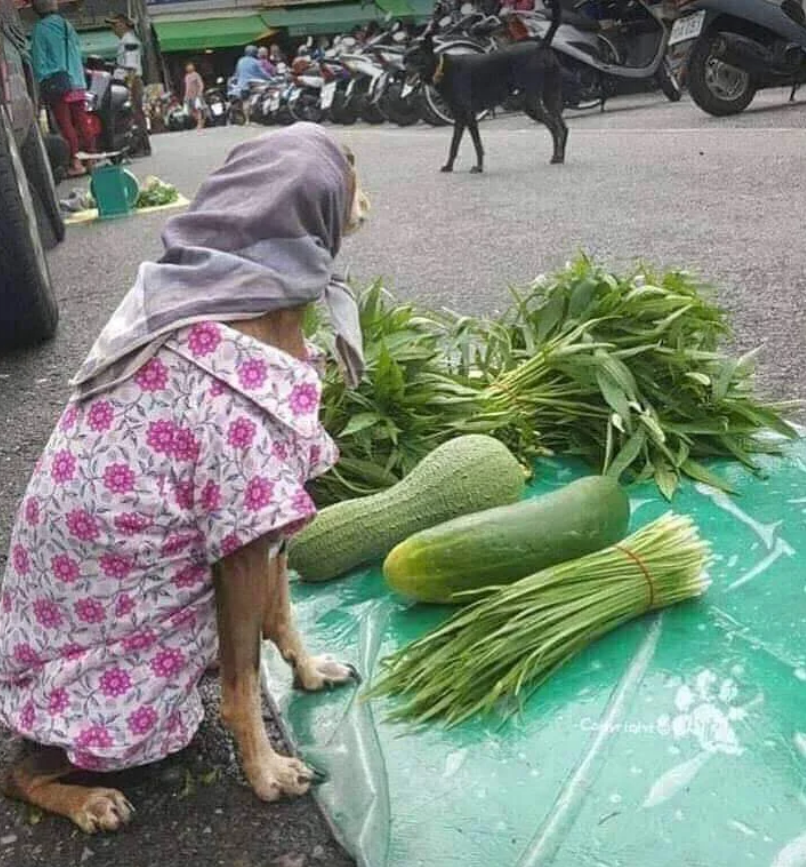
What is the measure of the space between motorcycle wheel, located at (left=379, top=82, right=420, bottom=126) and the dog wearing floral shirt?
15.8 meters

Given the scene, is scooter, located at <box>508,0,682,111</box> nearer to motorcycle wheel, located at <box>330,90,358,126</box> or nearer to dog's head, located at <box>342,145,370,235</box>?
motorcycle wheel, located at <box>330,90,358,126</box>

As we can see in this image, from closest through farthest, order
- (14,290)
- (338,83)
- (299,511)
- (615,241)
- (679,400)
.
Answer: (299,511) → (679,400) → (14,290) → (615,241) → (338,83)

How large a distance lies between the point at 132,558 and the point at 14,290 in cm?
320

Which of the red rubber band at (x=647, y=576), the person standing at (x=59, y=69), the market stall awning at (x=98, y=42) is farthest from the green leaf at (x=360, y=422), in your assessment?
the market stall awning at (x=98, y=42)

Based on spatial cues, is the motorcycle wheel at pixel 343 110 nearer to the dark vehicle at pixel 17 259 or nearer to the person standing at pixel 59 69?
the person standing at pixel 59 69

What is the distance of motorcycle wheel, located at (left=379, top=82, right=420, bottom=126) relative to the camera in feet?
56.5

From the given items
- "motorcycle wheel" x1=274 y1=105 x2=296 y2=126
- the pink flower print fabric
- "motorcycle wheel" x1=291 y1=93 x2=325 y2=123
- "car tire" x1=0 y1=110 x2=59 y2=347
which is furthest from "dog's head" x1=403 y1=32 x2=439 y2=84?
"motorcycle wheel" x1=274 y1=105 x2=296 y2=126

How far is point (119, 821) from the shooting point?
1.96 metres

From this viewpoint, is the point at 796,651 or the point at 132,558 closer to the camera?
the point at 132,558

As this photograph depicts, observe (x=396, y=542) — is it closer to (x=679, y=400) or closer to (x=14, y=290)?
(x=679, y=400)

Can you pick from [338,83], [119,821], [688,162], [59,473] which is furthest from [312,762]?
[338,83]

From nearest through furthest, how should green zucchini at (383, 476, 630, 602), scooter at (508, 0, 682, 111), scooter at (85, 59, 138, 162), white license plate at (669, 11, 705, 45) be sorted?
green zucchini at (383, 476, 630, 602) → white license plate at (669, 11, 705, 45) → scooter at (85, 59, 138, 162) → scooter at (508, 0, 682, 111)

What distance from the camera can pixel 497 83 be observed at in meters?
10.3

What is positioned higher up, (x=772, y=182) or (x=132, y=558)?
(x=132, y=558)
